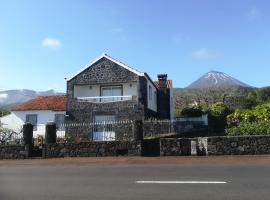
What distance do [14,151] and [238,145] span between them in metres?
11.2

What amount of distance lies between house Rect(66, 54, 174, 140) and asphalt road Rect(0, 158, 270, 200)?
20.5 metres

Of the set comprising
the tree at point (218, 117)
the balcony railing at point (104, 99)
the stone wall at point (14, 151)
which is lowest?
the stone wall at point (14, 151)

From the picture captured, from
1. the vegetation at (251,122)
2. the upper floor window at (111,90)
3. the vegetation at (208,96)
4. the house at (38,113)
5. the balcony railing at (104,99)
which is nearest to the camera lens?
the vegetation at (251,122)

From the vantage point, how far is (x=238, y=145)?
20.2m

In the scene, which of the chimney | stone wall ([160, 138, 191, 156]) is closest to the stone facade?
the chimney

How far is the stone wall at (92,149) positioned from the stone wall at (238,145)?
358cm

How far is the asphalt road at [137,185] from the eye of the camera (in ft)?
32.2

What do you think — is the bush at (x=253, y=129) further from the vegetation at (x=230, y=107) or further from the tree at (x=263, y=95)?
the tree at (x=263, y=95)

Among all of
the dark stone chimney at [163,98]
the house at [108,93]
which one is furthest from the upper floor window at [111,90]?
the dark stone chimney at [163,98]

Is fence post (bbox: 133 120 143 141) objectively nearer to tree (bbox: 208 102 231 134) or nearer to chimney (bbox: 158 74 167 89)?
tree (bbox: 208 102 231 134)

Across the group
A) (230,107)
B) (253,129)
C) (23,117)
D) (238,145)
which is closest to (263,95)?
(230,107)

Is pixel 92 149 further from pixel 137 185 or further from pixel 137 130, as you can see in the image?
pixel 137 185

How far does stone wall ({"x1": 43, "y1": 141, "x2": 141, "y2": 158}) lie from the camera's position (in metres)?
21.6

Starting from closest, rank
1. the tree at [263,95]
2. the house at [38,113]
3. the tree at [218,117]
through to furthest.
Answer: the tree at [218,117]
the house at [38,113]
the tree at [263,95]
